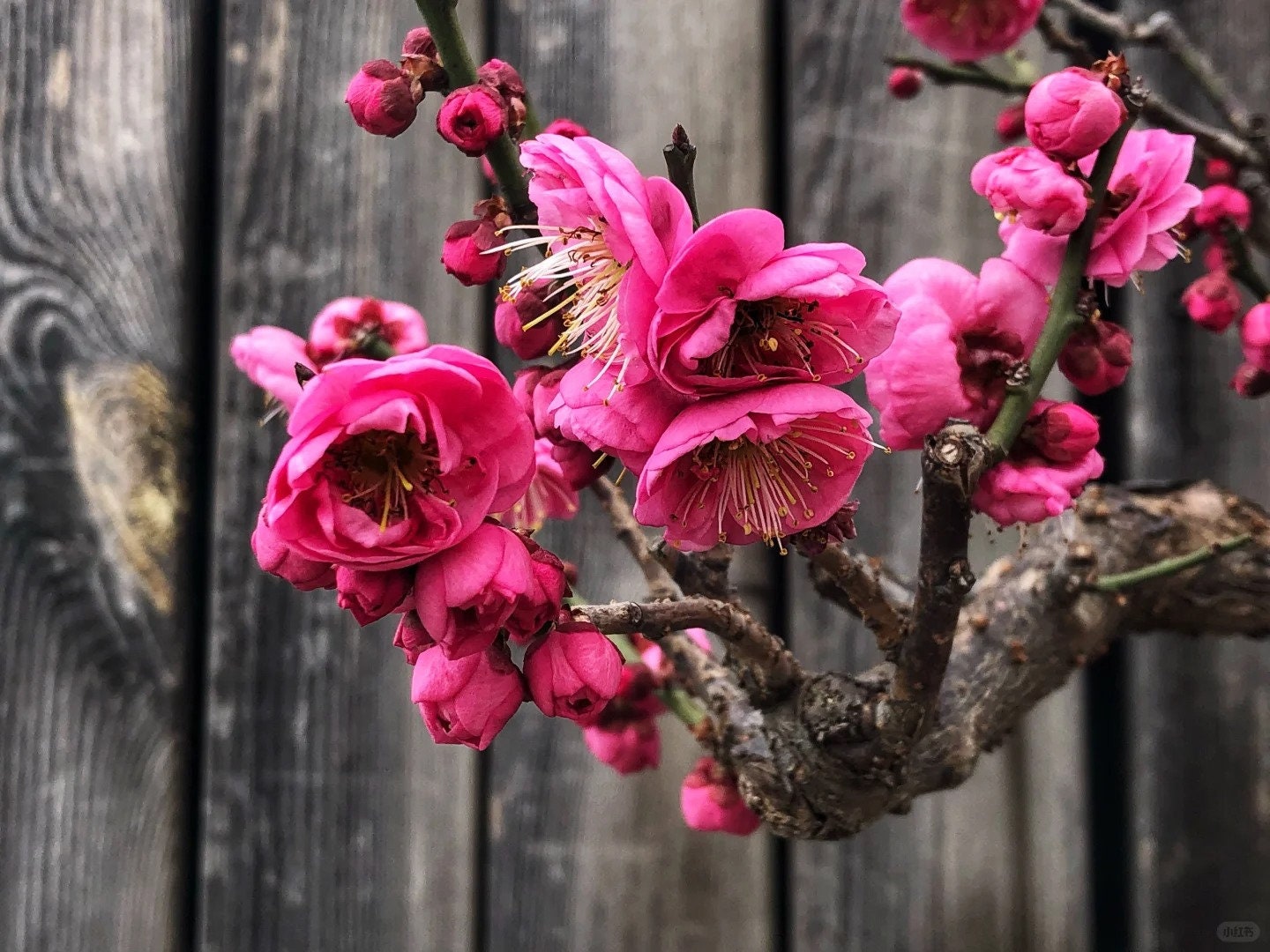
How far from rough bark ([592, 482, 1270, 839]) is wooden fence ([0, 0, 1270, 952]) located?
19 centimetres

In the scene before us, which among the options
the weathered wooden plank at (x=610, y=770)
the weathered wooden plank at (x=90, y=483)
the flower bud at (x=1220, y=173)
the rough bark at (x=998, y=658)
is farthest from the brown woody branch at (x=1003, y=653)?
the weathered wooden plank at (x=90, y=483)

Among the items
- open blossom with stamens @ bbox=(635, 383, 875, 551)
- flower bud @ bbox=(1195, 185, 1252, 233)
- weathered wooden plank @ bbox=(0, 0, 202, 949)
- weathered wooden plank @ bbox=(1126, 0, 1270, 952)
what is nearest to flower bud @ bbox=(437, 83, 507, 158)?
open blossom with stamens @ bbox=(635, 383, 875, 551)

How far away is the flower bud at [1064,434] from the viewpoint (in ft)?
1.28

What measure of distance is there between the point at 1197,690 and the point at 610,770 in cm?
51

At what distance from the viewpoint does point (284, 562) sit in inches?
12.4

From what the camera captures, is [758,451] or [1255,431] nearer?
[758,451]

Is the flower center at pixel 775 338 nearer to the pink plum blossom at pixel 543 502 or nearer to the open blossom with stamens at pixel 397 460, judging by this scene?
the open blossom with stamens at pixel 397 460

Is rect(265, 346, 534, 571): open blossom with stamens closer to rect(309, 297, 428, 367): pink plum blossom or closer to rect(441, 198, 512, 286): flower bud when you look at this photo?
rect(441, 198, 512, 286): flower bud

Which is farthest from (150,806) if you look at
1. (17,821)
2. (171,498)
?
(171,498)

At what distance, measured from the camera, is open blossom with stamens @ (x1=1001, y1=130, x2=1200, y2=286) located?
1.30ft

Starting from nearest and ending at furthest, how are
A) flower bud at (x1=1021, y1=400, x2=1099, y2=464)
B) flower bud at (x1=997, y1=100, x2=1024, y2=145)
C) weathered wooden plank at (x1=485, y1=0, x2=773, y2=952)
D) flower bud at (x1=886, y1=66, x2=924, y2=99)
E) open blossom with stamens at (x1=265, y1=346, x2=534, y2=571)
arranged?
open blossom with stamens at (x1=265, y1=346, x2=534, y2=571)
flower bud at (x1=1021, y1=400, x2=1099, y2=464)
flower bud at (x1=997, y1=100, x2=1024, y2=145)
flower bud at (x1=886, y1=66, x2=924, y2=99)
weathered wooden plank at (x1=485, y1=0, x2=773, y2=952)

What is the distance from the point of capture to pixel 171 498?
0.83 metres

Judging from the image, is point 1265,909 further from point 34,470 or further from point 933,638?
point 34,470

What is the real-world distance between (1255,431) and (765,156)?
19.0 inches
